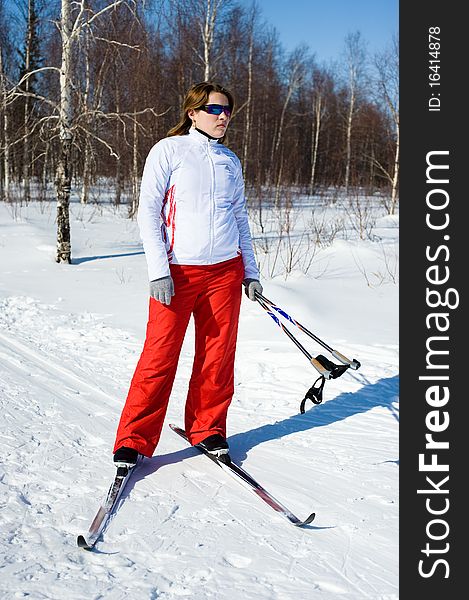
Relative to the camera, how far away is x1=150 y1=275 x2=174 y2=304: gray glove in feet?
9.18

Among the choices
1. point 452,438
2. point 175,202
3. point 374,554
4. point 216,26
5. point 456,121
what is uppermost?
point 216,26

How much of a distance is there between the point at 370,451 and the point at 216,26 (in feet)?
53.4

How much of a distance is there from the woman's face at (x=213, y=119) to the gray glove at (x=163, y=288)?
27.8 inches

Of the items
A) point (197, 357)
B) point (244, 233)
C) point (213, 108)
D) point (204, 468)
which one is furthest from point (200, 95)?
point (204, 468)

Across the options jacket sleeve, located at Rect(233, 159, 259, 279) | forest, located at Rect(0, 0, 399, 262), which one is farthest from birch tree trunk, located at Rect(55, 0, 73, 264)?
jacket sleeve, located at Rect(233, 159, 259, 279)

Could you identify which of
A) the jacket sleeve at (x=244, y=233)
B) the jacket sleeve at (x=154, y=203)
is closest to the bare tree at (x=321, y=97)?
the jacket sleeve at (x=244, y=233)

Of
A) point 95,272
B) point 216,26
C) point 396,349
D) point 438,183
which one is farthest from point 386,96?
point 438,183

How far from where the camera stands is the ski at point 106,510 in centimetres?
225

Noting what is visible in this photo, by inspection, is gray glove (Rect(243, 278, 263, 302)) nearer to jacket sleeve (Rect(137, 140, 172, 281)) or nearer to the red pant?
the red pant

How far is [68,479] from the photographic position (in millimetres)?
2805

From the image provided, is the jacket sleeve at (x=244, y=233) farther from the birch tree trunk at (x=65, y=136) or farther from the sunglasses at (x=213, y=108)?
the birch tree trunk at (x=65, y=136)

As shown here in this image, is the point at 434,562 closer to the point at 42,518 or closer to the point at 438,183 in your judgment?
the point at 42,518

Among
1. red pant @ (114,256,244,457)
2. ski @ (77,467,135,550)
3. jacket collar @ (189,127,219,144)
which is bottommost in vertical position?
ski @ (77,467,135,550)

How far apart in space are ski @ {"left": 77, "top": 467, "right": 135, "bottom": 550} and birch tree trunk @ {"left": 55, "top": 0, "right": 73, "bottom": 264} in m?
6.59
